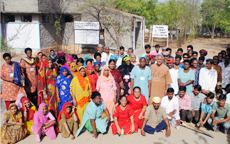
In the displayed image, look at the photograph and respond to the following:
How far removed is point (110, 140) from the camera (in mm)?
4105

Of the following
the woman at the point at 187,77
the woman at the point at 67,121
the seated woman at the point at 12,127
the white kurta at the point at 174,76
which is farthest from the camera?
the white kurta at the point at 174,76

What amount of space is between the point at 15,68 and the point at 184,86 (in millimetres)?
4166

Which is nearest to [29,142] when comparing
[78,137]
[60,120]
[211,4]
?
[60,120]

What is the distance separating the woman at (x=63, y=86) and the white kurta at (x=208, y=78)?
350 centimetres

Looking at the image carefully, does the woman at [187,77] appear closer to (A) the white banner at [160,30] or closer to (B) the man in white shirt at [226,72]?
(B) the man in white shirt at [226,72]

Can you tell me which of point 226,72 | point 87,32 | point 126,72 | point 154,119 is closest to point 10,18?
point 87,32

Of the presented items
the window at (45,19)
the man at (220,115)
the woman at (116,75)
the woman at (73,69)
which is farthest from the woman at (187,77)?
the window at (45,19)

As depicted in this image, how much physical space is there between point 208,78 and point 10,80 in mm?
5025

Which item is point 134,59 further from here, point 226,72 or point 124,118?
point 226,72

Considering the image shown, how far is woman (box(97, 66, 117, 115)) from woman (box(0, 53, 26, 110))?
1.99 meters

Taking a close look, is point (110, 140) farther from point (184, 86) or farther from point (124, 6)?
point (124, 6)

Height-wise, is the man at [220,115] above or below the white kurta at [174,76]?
below

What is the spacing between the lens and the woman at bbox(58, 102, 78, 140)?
4160 mm

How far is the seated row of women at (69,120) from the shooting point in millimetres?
4000
